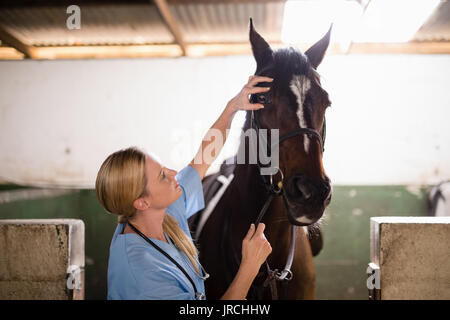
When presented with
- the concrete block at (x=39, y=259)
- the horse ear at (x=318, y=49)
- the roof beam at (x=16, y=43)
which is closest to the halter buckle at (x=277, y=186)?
the horse ear at (x=318, y=49)

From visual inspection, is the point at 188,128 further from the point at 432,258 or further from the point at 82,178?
the point at 432,258

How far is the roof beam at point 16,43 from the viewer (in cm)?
356

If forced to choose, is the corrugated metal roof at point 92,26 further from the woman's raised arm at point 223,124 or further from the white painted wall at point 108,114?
the woman's raised arm at point 223,124

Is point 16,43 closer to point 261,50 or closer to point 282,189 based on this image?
point 261,50

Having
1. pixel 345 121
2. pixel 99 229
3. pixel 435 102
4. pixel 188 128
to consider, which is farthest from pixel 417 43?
pixel 99 229

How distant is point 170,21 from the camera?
330 centimetres

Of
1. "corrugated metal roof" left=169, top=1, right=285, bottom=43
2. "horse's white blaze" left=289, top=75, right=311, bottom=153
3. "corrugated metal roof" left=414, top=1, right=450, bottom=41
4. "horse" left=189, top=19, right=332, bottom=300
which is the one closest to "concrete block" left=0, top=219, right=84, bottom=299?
"horse" left=189, top=19, right=332, bottom=300

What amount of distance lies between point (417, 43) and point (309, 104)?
3453 millimetres

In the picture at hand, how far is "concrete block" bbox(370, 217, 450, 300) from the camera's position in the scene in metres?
1.54

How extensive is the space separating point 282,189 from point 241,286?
452 mm

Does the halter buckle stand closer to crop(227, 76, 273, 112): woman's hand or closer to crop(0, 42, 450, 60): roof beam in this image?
crop(227, 76, 273, 112): woman's hand

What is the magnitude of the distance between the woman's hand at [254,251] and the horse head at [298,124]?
0.66 feet

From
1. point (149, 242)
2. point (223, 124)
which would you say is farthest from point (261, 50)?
point (149, 242)

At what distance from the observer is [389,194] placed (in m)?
3.77
